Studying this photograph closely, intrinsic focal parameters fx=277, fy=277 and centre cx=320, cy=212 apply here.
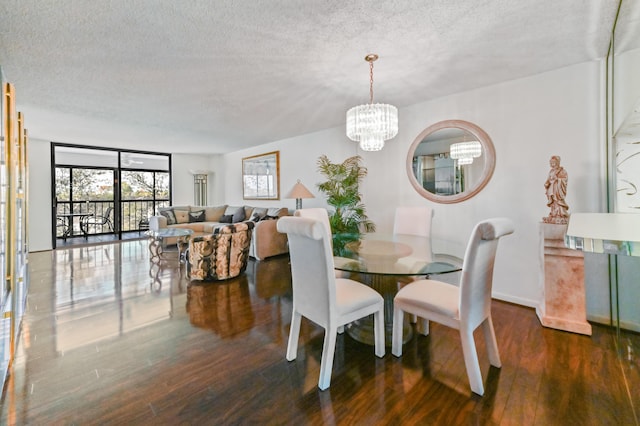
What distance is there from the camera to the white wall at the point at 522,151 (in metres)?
2.52

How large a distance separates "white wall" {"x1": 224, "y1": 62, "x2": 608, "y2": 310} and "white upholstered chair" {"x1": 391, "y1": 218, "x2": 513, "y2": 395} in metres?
0.91

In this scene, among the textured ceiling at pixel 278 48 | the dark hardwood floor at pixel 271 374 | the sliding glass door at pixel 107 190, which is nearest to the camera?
the dark hardwood floor at pixel 271 374

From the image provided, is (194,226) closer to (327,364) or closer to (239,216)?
(239,216)

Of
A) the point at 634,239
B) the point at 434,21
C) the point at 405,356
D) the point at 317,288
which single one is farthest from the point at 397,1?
the point at 405,356

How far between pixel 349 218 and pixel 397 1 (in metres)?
3.00

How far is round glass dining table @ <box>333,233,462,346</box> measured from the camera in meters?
1.83

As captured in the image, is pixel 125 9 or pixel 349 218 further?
pixel 349 218

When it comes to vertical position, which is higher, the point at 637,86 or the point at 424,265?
the point at 637,86

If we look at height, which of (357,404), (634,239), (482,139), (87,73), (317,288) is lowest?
(357,404)

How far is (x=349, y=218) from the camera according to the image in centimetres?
434

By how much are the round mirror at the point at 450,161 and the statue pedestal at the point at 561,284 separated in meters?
0.91

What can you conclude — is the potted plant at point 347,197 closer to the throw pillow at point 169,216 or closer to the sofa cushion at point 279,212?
the sofa cushion at point 279,212

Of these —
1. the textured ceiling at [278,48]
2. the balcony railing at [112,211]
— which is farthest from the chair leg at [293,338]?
the balcony railing at [112,211]

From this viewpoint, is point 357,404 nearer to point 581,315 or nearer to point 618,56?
point 581,315
